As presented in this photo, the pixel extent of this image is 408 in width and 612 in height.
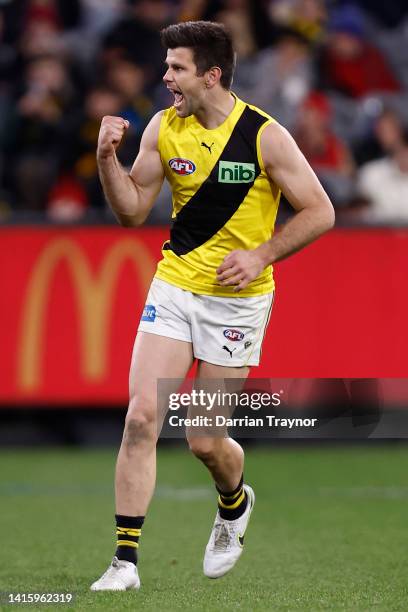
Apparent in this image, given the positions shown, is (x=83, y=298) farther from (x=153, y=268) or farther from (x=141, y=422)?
(x=141, y=422)

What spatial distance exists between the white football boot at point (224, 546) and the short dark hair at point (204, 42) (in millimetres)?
2151

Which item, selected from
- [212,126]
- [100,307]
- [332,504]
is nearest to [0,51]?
[100,307]

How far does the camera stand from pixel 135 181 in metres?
6.46

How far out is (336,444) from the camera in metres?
12.2

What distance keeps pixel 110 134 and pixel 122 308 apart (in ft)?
18.7

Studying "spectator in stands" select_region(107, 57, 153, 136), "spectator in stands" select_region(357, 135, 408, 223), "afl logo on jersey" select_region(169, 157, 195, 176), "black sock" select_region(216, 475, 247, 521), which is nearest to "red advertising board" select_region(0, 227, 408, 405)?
"spectator in stands" select_region(357, 135, 408, 223)

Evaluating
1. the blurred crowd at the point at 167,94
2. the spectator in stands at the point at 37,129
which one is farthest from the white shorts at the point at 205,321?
the spectator in stands at the point at 37,129

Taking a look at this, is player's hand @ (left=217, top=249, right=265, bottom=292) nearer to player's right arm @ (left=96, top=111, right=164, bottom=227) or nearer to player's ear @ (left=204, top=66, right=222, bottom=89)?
player's right arm @ (left=96, top=111, right=164, bottom=227)

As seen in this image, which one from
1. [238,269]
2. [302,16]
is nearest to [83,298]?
[302,16]

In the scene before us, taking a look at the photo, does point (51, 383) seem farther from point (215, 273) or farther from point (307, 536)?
point (215, 273)

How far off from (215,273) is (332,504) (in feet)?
10.7

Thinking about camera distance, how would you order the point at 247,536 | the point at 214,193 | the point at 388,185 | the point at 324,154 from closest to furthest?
the point at 214,193 < the point at 247,536 < the point at 388,185 < the point at 324,154

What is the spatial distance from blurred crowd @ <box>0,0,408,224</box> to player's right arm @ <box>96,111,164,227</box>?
5388mm

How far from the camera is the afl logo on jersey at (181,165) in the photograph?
6.34 metres
